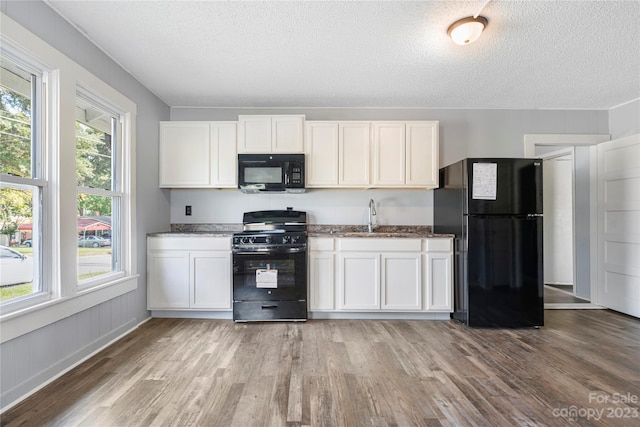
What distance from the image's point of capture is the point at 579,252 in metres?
3.76

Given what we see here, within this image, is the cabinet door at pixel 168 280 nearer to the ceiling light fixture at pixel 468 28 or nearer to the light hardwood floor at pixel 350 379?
the light hardwood floor at pixel 350 379

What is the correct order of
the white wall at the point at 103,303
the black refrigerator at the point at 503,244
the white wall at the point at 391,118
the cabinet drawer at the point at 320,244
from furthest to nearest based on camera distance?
the white wall at the point at 391,118 < the cabinet drawer at the point at 320,244 < the black refrigerator at the point at 503,244 < the white wall at the point at 103,303

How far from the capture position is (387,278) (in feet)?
9.93

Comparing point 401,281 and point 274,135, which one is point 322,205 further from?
point 401,281

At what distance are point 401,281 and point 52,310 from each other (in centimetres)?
277

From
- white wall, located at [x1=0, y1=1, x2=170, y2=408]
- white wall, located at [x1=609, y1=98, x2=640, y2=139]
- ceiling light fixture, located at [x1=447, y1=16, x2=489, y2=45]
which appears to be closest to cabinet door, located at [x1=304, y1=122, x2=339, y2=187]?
ceiling light fixture, located at [x1=447, y1=16, x2=489, y2=45]

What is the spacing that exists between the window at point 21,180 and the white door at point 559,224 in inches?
241

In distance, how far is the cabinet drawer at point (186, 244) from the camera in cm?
301

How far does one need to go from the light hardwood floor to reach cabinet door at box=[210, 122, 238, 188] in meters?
1.55

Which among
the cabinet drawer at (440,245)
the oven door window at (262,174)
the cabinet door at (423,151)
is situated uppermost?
the cabinet door at (423,151)

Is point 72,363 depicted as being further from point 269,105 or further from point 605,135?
point 605,135

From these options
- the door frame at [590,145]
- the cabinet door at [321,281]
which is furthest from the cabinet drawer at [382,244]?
the door frame at [590,145]

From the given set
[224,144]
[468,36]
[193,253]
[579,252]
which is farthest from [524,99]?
[193,253]

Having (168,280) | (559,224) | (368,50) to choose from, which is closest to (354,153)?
(368,50)
